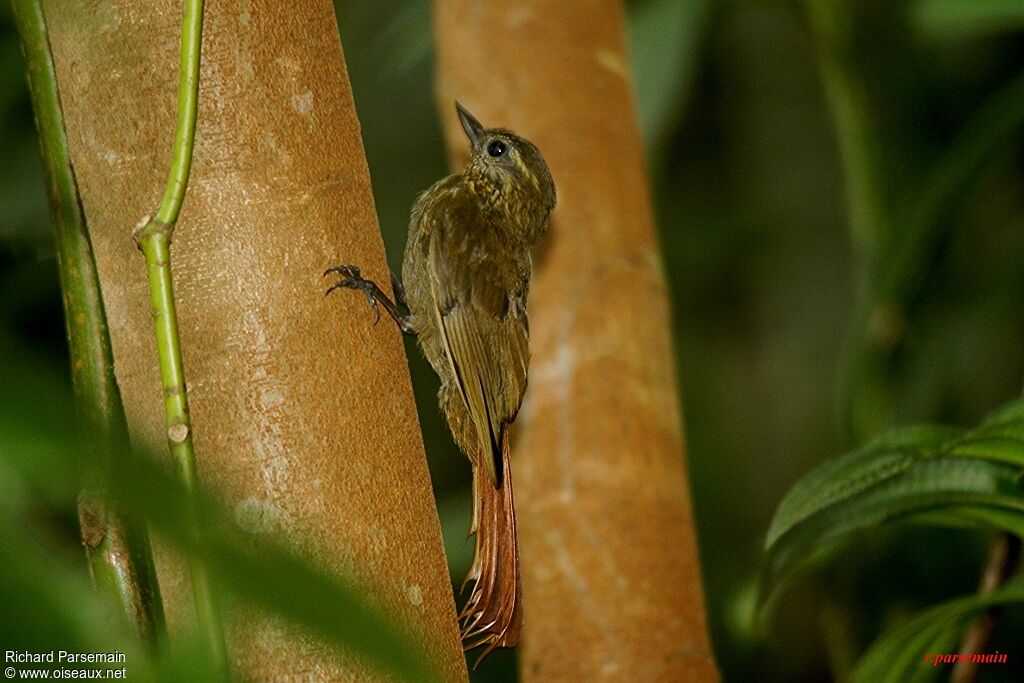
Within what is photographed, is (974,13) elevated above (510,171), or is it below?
above

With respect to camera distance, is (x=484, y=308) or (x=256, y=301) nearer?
(x=256, y=301)

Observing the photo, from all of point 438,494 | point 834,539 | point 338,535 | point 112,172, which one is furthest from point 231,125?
point 438,494

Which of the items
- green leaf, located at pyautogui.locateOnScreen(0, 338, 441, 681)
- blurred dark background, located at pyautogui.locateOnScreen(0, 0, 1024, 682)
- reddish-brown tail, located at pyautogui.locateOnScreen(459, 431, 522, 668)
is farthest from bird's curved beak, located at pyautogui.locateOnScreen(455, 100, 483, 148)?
green leaf, located at pyautogui.locateOnScreen(0, 338, 441, 681)

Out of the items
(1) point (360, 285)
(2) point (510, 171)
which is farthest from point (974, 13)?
(1) point (360, 285)

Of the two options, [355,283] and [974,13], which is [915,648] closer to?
[355,283]

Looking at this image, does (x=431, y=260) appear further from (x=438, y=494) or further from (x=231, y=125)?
(x=438, y=494)

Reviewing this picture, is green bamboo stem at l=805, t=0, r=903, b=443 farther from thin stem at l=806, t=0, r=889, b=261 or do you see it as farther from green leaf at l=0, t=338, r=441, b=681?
green leaf at l=0, t=338, r=441, b=681
